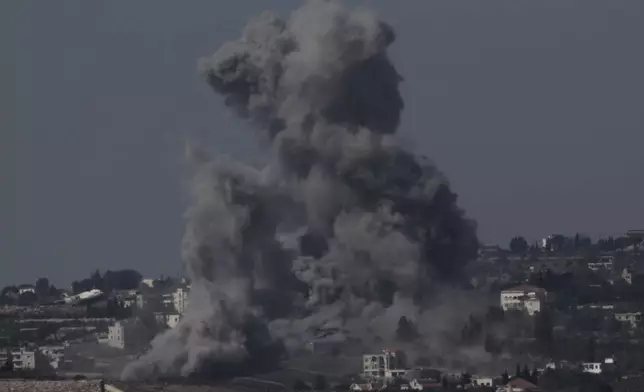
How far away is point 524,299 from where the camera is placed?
201 feet

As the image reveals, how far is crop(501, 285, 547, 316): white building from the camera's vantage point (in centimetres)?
5922

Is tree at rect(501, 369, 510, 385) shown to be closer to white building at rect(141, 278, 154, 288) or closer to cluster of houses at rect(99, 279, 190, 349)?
cluster of houses at rect(99, 279, 190, 349)

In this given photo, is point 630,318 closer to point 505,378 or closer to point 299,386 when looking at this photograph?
point 505,378

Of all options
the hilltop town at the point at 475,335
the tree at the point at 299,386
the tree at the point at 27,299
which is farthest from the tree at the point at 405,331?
the tree at the point at 27,299

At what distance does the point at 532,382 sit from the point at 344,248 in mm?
8747

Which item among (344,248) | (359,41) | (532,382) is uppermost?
(359,41)

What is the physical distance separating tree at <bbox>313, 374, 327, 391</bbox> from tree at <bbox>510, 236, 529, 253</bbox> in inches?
1292

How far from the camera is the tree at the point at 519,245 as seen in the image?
84.7 m

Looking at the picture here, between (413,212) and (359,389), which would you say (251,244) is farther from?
(359,389)

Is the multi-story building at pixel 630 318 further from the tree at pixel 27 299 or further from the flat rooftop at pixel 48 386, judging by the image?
the tree at pixel 27 299

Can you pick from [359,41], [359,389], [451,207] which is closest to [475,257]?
[451,207]

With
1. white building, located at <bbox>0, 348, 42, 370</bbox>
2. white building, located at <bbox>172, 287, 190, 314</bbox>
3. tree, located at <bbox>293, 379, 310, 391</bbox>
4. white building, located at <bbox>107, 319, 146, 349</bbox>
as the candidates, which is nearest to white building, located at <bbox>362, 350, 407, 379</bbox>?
tree, located at <bbox>293, 379, 310, 391</bbox>

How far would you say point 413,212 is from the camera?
186 feet

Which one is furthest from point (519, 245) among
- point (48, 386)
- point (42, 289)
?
point (48, 386)
